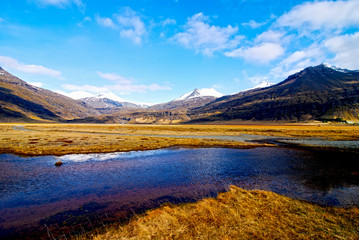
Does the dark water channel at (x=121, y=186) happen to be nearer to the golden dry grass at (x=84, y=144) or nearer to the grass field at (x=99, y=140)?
the golden dry grass at (x=84, y=144)

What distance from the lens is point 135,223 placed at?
36.5 feet

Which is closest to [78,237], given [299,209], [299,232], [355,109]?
[299,232]

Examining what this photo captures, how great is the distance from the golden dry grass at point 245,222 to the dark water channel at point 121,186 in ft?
8.90

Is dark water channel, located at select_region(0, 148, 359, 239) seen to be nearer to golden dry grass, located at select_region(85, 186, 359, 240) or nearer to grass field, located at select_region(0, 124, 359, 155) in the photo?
golden dry grass, located at select_region(85, 186, 359, 240)

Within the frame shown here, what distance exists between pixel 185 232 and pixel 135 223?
344cm

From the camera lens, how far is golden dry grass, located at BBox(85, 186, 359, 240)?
9.59m

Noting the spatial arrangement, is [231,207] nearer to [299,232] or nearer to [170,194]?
[299,232]

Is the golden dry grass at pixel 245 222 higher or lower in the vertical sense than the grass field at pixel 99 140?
higher

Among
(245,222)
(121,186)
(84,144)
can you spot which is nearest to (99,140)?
(84,144)

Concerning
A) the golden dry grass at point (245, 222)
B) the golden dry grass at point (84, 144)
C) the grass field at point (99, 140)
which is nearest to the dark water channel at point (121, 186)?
the golden dry grass at point (245, 222)

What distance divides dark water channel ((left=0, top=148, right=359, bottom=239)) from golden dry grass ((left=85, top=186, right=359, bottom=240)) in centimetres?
271

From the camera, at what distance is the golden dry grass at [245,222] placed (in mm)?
9586

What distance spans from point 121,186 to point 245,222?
1388 centimetres

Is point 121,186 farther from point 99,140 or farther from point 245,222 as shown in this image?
point 99,140
